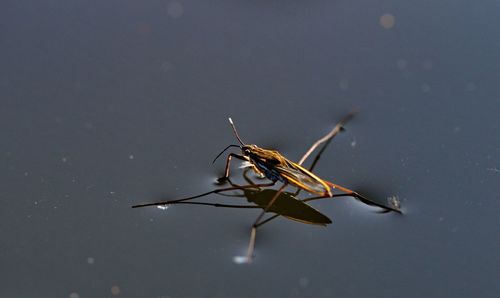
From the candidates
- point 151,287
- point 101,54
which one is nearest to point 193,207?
point 151,287

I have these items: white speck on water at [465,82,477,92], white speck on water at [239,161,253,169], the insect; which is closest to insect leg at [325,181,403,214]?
the insect

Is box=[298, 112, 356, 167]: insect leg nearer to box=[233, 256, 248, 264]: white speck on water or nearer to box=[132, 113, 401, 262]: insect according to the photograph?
box=[132, 113, 401, 262]: insect

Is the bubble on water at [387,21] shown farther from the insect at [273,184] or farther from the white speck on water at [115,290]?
the white speck on water at [115,290]

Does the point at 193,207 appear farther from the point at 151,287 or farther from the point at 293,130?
the point at 293,130

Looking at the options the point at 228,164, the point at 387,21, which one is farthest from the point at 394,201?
the point at 387,21

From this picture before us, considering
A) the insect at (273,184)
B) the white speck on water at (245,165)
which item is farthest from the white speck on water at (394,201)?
the white speck on water at (245,165)

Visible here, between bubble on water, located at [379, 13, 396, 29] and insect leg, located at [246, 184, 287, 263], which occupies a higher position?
bubble on water, located at [379, 13, 396, 29]

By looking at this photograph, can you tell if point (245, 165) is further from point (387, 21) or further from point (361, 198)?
point (387, 21)
